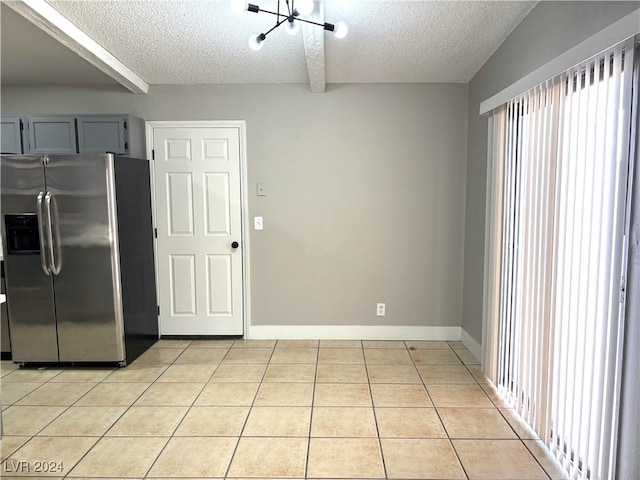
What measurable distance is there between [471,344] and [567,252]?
1.79 m

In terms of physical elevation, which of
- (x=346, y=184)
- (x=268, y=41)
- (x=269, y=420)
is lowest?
(x=269, y=420)

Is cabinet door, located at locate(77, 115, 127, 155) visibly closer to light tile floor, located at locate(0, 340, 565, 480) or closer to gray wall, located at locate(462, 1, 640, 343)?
light tile floor, located at locate(0, 340, 565, 480)

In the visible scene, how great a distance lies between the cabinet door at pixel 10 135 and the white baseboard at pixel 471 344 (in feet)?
14.3

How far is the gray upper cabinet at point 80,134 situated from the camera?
3430 millimetres

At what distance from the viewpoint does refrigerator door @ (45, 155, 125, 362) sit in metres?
3.06

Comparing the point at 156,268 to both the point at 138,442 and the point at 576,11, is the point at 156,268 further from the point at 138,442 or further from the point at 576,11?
the point at 576,11

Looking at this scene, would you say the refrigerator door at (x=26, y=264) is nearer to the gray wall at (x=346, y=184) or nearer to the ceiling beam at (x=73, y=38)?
the ceiling beam at (x=73, y=38)

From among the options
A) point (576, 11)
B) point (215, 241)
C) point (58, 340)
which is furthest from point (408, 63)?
point (58, 340)

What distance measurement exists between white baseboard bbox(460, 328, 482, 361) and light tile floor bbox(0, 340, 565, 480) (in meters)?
0.08

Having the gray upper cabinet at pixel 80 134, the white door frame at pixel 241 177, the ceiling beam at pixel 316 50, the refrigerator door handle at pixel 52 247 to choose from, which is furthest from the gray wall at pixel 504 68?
the refrigerator door handle at pixel 52 247

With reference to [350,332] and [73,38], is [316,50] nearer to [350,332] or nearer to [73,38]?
[73,38]

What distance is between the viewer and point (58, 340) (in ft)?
10.5

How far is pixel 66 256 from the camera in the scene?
3117 mm

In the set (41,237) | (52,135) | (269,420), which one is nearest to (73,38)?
(52,135)
